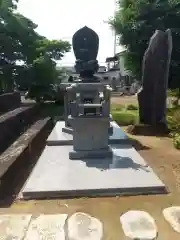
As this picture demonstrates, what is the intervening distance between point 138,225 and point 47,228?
1.09 meters

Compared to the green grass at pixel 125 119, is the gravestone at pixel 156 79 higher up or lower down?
higher up

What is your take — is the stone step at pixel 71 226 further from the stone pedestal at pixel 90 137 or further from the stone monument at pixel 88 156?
the stone pedestal at pixel 90 137

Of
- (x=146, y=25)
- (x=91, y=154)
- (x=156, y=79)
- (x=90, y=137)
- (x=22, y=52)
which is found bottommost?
(x=91, y=154)

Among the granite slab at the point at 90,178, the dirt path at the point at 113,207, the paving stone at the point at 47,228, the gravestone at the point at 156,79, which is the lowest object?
the dirt path at the point at 113,207

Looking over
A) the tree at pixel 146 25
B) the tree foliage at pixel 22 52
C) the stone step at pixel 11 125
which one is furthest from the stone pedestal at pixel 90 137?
the tree at pixel 146 25

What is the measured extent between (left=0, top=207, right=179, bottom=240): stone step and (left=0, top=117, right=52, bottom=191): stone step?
46.2 inches

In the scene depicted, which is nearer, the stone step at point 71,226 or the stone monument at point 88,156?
the stone step at point 71,226

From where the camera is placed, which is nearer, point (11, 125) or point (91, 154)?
point (91, 154)

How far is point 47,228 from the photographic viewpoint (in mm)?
3568

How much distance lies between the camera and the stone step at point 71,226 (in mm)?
3404

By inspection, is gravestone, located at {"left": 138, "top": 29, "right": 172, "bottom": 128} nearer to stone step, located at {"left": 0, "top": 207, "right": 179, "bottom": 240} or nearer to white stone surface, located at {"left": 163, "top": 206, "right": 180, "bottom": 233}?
white stone surface, located at {"left": 163, "top": 206, "right": 180, "bottom": 233}

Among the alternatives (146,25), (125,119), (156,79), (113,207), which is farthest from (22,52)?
(113,207)

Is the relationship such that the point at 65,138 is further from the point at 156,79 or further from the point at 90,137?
the point at 156,79

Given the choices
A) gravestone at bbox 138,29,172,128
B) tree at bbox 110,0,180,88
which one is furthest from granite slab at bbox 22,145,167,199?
tree at bbox 110,0,180,88
